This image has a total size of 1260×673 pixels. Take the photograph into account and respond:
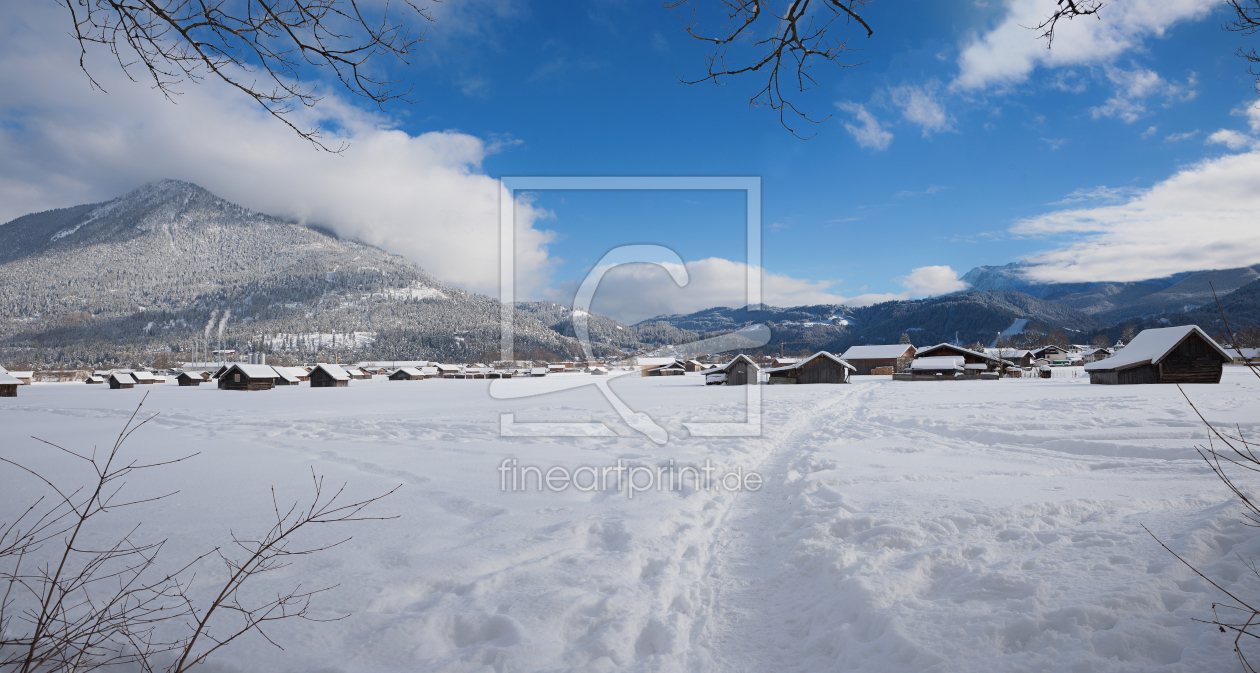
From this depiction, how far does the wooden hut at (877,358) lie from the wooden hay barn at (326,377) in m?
54.4

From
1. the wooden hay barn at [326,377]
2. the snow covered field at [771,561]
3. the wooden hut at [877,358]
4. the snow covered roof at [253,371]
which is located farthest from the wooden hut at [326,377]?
the wooden hut at [877,358]

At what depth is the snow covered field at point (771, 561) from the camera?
3316mm

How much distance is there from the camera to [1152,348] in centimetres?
2922

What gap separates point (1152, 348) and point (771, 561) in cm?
3678

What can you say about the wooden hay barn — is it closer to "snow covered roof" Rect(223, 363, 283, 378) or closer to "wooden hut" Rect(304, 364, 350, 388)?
"wooden hut" Rect(304, 364, 350, 388)

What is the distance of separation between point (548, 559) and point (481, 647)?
1.38 meters

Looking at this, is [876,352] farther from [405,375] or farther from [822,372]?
[405,375]

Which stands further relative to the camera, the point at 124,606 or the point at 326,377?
the point at 326,377

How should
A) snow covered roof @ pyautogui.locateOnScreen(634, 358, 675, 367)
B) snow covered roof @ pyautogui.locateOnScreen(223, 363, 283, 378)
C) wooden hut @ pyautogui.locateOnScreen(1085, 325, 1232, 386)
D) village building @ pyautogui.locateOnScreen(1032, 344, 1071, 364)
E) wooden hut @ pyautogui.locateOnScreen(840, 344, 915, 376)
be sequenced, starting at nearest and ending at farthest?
wooden hut @ pyautogui.locateOnScreen(1085, 325, 1232, 386) < snow covered roof @ pyautogui.locateOnScreen(223, 363, 283, 378) < wooden hut @ pyautogui.locateOnScreen(840, 344, 915, 376) < village building @ pyautogui.locateOnScreen(1032, 344, 1071, 364) < snow covered roof @ pyautogui.locateOnScreen(634, 358, 675, 367)

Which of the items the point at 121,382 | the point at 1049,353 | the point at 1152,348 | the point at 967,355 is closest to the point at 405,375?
the point at 121,382

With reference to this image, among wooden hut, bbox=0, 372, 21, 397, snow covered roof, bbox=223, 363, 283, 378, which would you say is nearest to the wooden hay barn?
snow covered roof, bbox=223, 363, 283, 378

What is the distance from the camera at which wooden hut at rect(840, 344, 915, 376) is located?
60.0m

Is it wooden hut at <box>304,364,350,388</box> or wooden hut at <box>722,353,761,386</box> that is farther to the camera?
wooden hut at <box>304,364,350,388</box>

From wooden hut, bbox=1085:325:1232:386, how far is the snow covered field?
1008 inches
